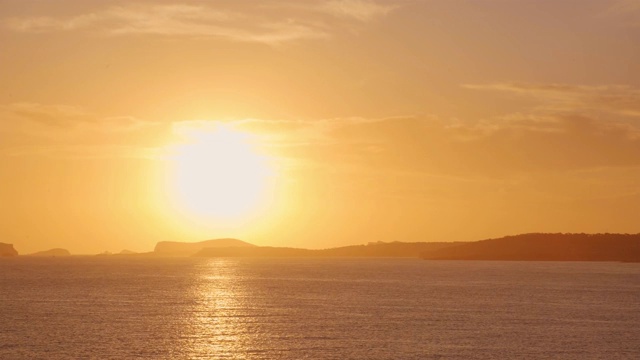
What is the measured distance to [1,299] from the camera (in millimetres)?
141375

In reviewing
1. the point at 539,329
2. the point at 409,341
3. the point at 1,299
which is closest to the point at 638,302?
the point at 539,329

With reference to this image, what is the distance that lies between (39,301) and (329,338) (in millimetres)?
69382

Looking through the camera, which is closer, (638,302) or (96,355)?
(96,355)

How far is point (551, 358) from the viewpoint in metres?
73.9

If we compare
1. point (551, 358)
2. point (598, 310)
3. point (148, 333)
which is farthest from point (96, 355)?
point (598, 310)

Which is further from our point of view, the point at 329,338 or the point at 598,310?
the point at 598,310

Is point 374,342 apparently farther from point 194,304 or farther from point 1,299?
point 1,299

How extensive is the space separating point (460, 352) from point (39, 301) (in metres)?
84.8

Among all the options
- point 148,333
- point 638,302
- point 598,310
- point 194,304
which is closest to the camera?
point 148,333

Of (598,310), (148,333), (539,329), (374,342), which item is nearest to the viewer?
(374,342)

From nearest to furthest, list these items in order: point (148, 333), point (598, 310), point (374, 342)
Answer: point (374, 342)
point (148, 333)
point (598, 310)

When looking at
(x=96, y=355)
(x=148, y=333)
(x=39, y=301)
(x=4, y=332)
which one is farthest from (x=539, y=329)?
(x=39, y=301)

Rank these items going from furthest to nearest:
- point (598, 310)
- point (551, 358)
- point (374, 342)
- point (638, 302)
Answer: point (638, 302) < point (598, 310) < point (374, 342) < point (551, 358)

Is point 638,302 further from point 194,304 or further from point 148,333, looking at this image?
point 148,333
